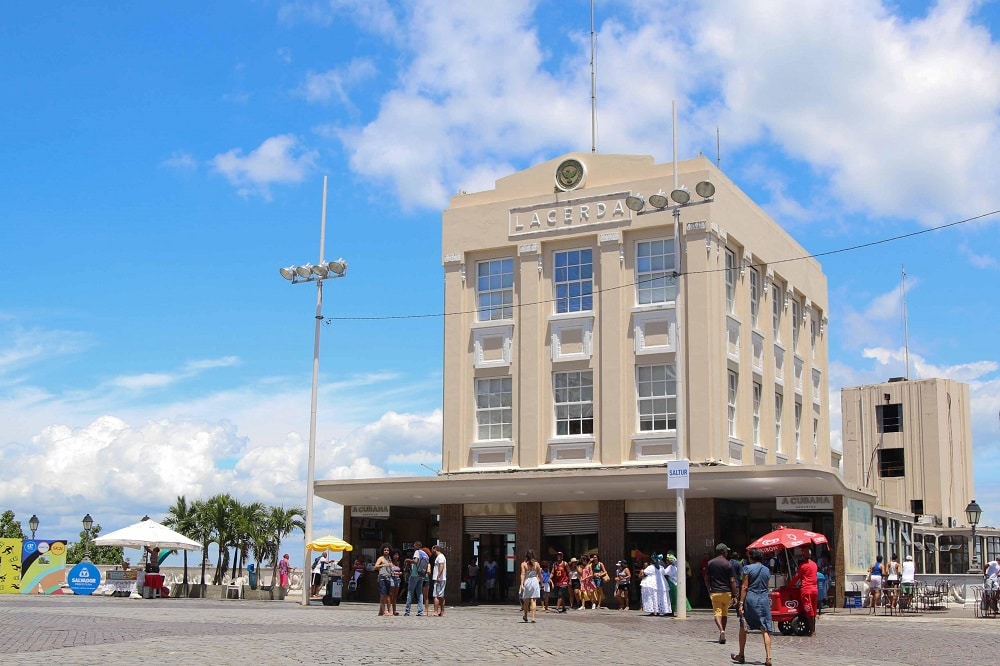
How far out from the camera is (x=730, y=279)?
37.5m

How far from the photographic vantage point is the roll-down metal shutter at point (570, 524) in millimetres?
35188

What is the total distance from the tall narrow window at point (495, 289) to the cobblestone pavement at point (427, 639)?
13037mm

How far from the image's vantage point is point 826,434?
155 ft

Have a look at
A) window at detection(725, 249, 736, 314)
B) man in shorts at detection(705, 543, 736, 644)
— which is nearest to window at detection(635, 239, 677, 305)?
window at detection(725, 249, 736, 314)

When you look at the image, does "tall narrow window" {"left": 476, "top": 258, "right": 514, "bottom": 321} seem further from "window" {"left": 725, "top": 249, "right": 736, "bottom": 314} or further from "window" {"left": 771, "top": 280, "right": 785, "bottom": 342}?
"window" {"left": 771, "top": 280, "right": 785, "bottom": 342}

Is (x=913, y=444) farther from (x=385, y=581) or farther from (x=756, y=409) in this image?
(x=385, y=581)

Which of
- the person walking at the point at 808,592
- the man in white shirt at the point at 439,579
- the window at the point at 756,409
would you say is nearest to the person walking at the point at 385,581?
the man in white shirt at the point at 439,579

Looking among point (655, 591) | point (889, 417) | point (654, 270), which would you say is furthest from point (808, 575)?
point (889, 417)

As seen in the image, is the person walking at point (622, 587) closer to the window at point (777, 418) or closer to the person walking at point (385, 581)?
the person walking at point (385, 581)

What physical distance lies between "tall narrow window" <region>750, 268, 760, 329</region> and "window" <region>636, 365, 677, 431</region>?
17.2 ft

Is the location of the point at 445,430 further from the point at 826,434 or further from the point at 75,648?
the point at 75,648

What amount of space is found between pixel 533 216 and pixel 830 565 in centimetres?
1396

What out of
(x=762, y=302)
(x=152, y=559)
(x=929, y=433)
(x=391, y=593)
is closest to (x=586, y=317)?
(x=762, y=302)

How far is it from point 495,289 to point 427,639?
21340 mm
